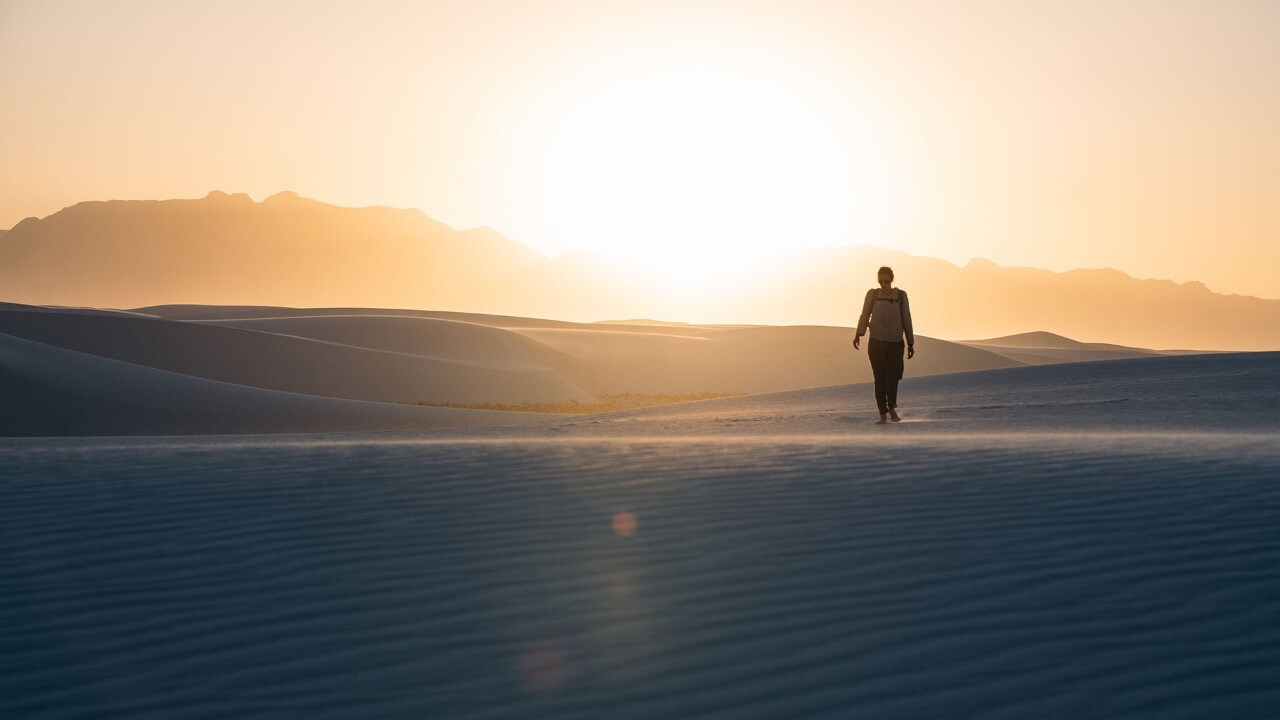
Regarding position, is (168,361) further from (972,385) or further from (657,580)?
(657,580)

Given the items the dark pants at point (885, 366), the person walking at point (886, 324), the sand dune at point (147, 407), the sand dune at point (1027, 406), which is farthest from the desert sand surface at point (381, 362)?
the person walking at point (886, 324)

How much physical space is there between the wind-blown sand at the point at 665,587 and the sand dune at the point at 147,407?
47.4 feet

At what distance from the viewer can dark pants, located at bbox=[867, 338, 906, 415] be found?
15922 mm

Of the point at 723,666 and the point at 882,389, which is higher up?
the point at 882,389

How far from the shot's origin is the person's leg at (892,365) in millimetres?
15938

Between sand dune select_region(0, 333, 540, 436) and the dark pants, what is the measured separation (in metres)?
13.1

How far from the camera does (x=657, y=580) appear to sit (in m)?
6.18

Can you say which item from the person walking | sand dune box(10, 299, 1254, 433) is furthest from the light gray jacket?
sand dune box(10, 299, 1254, 433)

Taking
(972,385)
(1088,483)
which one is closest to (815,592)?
(1088,483)

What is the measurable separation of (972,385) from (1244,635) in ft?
71.6

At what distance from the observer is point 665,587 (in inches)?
236

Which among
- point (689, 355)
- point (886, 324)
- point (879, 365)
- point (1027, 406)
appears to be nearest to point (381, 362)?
point (689, 355)

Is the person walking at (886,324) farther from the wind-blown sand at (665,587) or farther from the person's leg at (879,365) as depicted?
the wind-blown sand at (665,587)

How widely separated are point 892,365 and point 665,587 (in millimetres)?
10710
